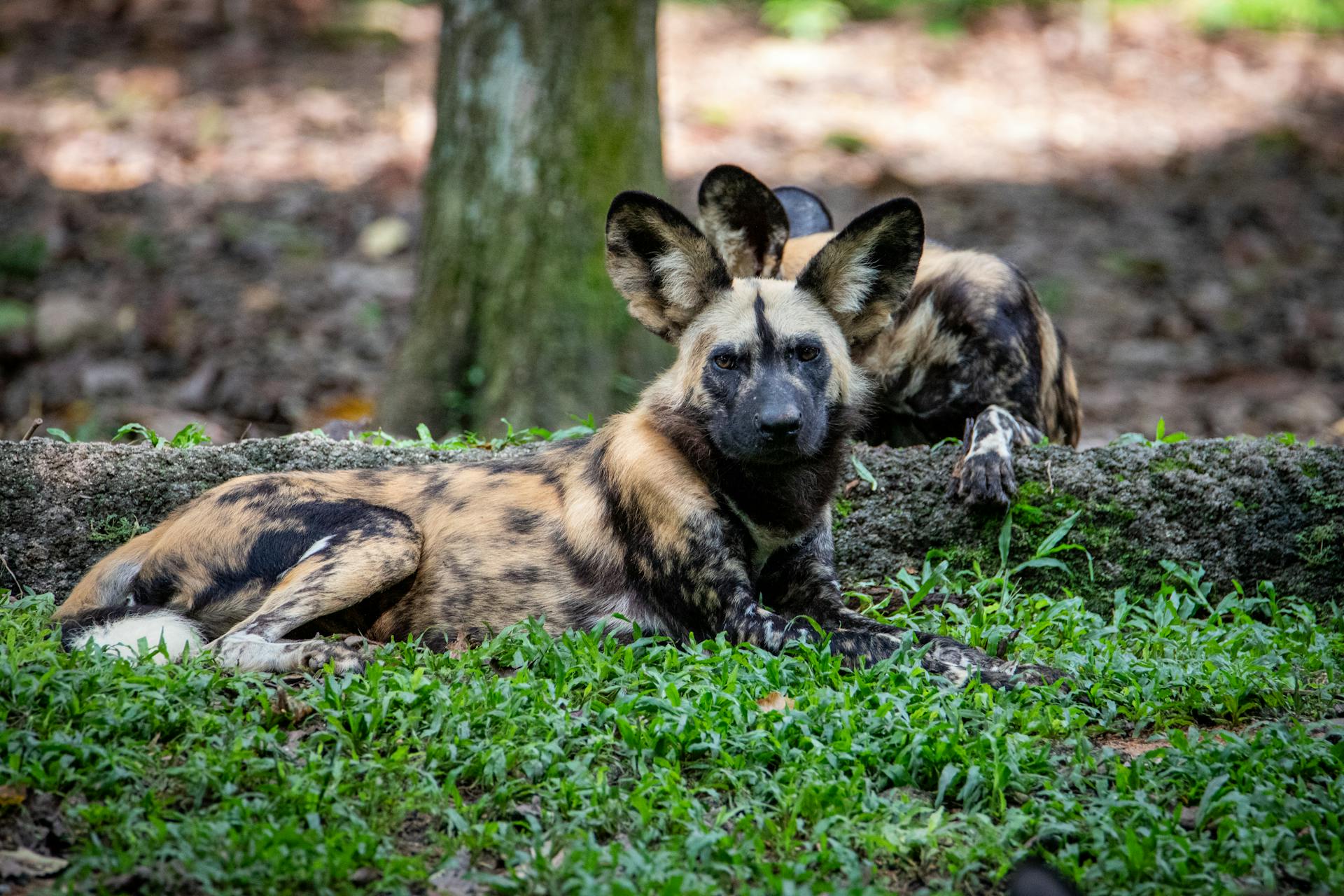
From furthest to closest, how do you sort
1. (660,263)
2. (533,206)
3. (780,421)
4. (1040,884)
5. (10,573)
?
(533,206)
(10,573)
(660,263)
(780,421)
(1040,884)

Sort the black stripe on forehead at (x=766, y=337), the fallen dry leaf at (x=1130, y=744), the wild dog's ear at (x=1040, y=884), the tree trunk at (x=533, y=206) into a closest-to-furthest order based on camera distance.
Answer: the wild dog's ear at (x=1040, y=884) < the fallen dry leaf at (x=1130, y=744) < the black stripe on forehead at (x=766, y=337) < the tree trunk at (x=533, y=206)

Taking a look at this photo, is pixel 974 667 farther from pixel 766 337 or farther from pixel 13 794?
pixel 13 794

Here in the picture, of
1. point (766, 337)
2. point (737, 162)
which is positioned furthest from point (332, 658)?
point (737, 162)

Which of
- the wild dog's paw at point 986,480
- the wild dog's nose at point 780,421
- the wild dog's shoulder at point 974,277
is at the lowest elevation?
the wild dog's paw at point 986,480

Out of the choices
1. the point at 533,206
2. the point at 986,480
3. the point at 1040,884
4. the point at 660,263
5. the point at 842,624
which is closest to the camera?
the point at 1040,884

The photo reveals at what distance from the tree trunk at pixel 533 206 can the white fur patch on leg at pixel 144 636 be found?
2.60m

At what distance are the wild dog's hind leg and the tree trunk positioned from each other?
218 centimetres

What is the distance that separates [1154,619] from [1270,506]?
0.81m

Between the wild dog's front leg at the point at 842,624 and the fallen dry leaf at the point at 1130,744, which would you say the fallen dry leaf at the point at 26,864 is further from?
the fallen dry leaf at the point at 1130,744

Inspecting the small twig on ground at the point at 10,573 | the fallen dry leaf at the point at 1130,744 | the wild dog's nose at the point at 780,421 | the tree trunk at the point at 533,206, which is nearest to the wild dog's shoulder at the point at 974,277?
the tree trunk at the point at 533,206

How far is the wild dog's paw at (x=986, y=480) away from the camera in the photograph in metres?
4.49

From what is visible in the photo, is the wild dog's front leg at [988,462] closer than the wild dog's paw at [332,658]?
No

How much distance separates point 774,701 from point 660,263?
65.2 inches

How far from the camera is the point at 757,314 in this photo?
3992 mm
